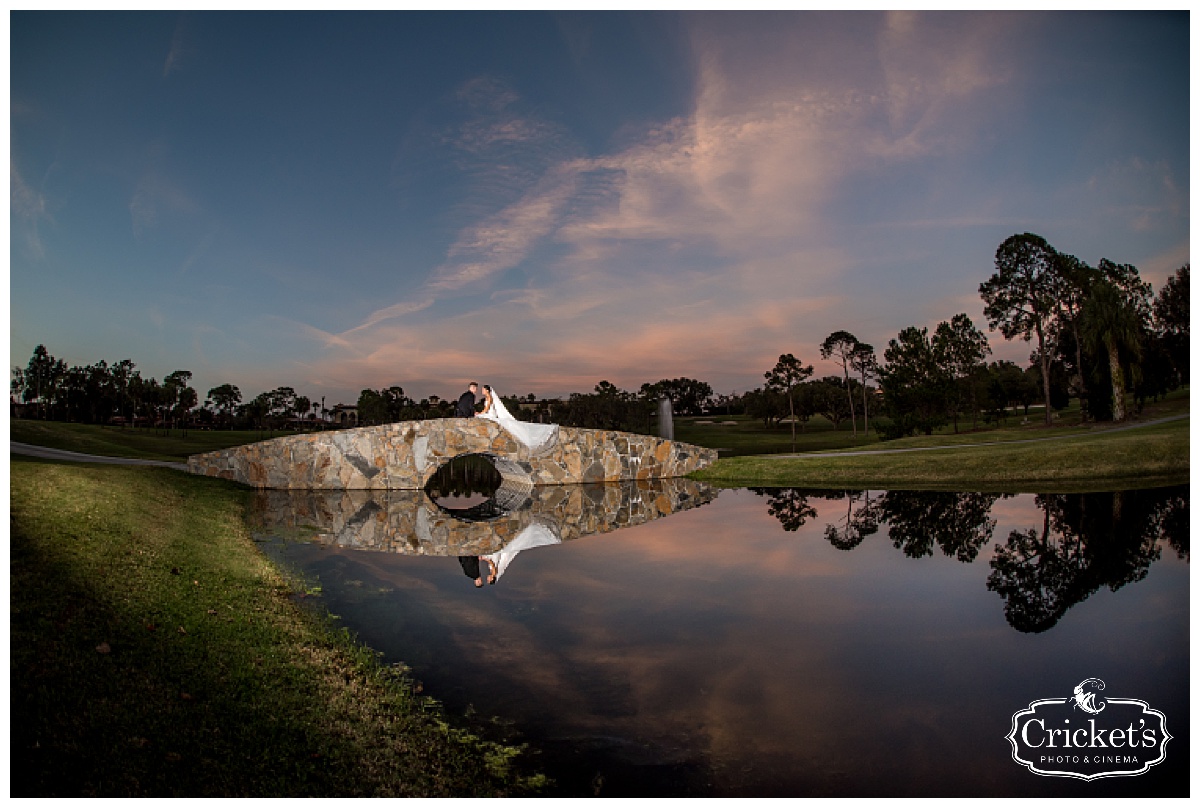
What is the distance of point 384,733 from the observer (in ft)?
13.9

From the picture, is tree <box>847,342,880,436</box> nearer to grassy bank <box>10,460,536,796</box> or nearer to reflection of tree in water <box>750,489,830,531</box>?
reflection of tree in water <box>750,489,830,531</box>

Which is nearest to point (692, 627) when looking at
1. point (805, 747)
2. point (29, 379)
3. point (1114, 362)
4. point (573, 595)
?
point (573, 595)

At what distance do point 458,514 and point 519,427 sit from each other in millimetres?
7337

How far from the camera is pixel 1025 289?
3884 cm

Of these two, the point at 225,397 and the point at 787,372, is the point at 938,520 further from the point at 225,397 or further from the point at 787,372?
the point at 225,397

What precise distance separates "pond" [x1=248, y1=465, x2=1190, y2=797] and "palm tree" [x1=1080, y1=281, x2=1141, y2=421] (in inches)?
878

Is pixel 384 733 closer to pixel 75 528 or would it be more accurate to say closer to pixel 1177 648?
pixel 75 528

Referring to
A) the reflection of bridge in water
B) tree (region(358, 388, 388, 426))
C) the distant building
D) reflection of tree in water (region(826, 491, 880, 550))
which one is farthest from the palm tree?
the distant building

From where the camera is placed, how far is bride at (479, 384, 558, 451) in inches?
940

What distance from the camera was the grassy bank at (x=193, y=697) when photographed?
3.47 meters

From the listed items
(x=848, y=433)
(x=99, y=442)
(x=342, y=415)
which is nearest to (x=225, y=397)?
(x=342, y=415)

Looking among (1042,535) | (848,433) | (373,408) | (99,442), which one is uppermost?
(373,408)

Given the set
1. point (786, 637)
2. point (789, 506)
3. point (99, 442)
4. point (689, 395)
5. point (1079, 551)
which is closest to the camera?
point (786, 637)
